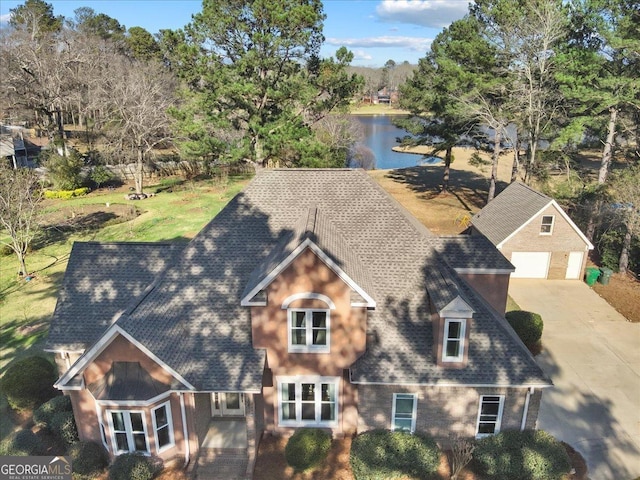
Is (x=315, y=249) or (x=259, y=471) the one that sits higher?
(x=315, y=249)

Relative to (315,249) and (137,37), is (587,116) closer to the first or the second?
(315,249)

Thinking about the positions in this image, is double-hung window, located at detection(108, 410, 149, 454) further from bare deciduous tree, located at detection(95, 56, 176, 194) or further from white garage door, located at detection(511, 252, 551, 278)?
bare deciduous tree, located at detection(95, 56, 176, 194)

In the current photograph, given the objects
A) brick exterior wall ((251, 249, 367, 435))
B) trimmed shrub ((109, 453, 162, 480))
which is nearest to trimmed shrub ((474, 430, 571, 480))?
brick exterior wall ((251, 249, 367, 435))

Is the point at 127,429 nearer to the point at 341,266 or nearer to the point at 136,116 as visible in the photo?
the point at 341,266

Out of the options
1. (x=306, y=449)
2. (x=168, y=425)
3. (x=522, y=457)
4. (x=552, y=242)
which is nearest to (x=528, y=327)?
(x=522, y=457)

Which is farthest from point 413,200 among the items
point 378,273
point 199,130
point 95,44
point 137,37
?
point 137,37

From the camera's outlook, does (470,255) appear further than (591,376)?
No
